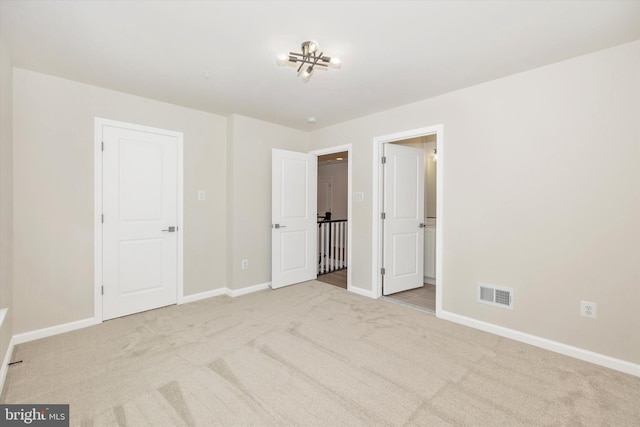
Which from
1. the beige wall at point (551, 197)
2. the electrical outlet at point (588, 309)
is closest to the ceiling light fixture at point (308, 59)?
the beige wall at point (551, 197)

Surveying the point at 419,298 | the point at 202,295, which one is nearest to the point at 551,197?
the point at 419,298

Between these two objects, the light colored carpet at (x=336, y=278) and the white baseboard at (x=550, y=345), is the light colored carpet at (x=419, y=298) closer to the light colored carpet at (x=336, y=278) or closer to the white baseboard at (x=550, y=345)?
the white baseboard at (x=550, y=345)

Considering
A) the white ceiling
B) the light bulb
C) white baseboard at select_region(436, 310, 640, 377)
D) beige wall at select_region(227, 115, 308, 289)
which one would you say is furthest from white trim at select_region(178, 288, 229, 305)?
the light bulb

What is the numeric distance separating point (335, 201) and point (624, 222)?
692cm

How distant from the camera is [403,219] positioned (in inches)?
160

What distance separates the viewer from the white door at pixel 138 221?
3.12 meters

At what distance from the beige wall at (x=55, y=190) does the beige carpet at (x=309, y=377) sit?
1.29ft

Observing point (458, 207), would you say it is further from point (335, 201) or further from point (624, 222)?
point (335, 201)

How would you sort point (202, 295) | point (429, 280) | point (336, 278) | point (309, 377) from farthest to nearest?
point (336, 278) < point (429, 280) < point (202, 295) < point (309, 377)

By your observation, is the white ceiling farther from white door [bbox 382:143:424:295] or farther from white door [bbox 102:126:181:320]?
white door [bbox 382:143:424:295]

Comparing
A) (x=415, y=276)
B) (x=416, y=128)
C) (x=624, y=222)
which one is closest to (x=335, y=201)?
(x=415, y=276)

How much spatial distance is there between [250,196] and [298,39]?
2.38 meters

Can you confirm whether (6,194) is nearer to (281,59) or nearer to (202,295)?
(202,295)

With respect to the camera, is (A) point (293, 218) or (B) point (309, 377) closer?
(B) point (309, 377)
